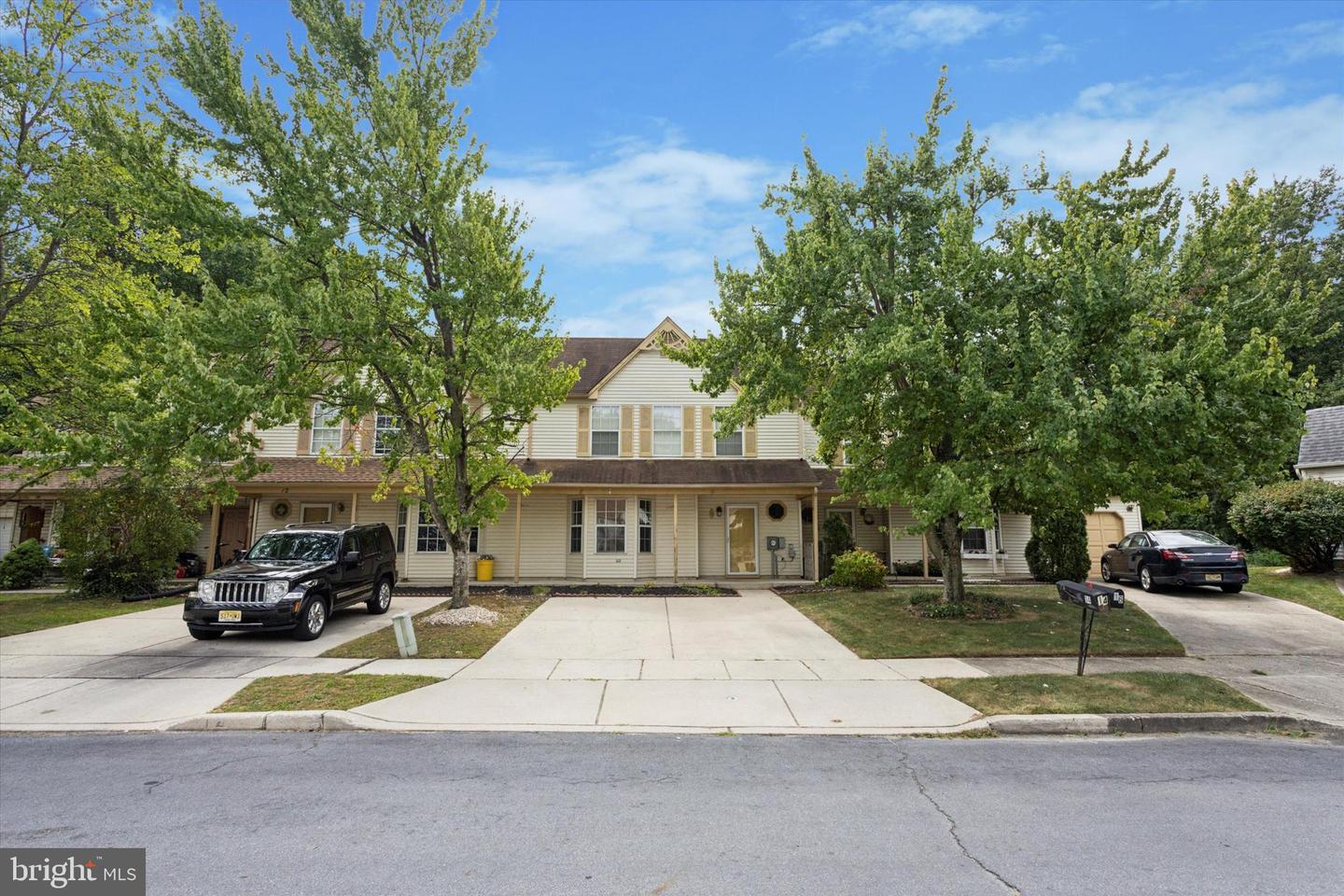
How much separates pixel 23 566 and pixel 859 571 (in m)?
23.1

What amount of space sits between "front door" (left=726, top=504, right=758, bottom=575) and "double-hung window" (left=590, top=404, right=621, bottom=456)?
426 cm

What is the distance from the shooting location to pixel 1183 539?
15.9 metres

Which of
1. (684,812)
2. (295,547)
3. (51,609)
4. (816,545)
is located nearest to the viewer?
(684,812)

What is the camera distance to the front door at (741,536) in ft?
65.2

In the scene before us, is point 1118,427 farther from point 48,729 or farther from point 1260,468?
point 48,729

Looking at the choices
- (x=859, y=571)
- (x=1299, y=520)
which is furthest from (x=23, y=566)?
(x=1299, y=520)

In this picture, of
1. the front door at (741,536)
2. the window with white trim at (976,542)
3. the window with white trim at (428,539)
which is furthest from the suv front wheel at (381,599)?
the window with white trim at (976,542)

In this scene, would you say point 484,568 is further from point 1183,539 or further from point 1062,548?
point 1183,539

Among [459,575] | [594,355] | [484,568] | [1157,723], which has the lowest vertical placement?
[1157,723]

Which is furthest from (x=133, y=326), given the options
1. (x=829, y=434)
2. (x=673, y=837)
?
(x=829, y=434)

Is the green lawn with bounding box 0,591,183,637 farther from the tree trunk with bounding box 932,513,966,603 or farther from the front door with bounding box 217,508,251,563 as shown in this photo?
the tree trunk with bounding box 932,513,966,603

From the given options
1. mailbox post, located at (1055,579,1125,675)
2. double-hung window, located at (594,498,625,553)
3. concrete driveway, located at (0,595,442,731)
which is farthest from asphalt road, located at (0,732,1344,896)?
double-hung window, located at (594,498,625,553)

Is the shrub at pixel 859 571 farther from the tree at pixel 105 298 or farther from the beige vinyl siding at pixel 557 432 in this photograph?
the tree at pixel 105 298

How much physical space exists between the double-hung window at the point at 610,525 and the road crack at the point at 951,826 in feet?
46.8
